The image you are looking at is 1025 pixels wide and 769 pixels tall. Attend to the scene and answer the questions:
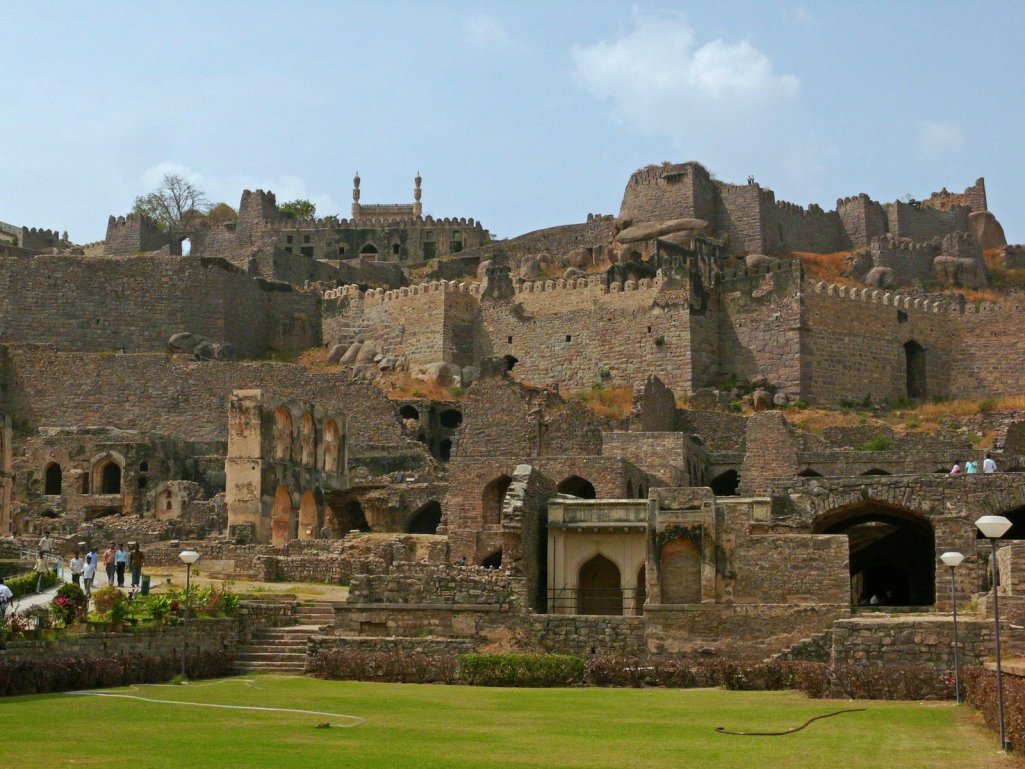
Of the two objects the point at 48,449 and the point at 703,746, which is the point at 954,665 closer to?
the point at 703,746

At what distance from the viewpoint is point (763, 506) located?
29.1 meters

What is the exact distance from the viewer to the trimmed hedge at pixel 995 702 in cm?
1503

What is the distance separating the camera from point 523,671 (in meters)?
23.9

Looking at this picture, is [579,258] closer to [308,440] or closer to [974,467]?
[308,440]

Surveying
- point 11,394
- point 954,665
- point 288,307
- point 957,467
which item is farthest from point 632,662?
point 288,307

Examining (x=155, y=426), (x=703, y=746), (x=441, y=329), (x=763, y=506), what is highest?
(x=441, y=329)

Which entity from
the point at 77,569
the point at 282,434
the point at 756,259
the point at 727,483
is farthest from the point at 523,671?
the point at 756,259

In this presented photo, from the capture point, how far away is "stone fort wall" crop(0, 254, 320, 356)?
2511 inches

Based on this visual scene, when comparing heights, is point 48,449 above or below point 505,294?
below

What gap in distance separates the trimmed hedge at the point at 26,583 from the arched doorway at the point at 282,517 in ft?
33.7

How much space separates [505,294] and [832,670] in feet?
129

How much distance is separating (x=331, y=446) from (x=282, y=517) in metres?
5.40

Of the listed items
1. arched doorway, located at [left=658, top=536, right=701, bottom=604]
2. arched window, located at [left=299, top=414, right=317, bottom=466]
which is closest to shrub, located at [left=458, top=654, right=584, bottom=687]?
arched doorway, located at [left=658, top=536, right=701, bottom=604]

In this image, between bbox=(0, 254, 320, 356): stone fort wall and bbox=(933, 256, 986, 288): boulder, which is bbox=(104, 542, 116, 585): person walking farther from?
bbox=(933, 256, 986, 288): boulder
